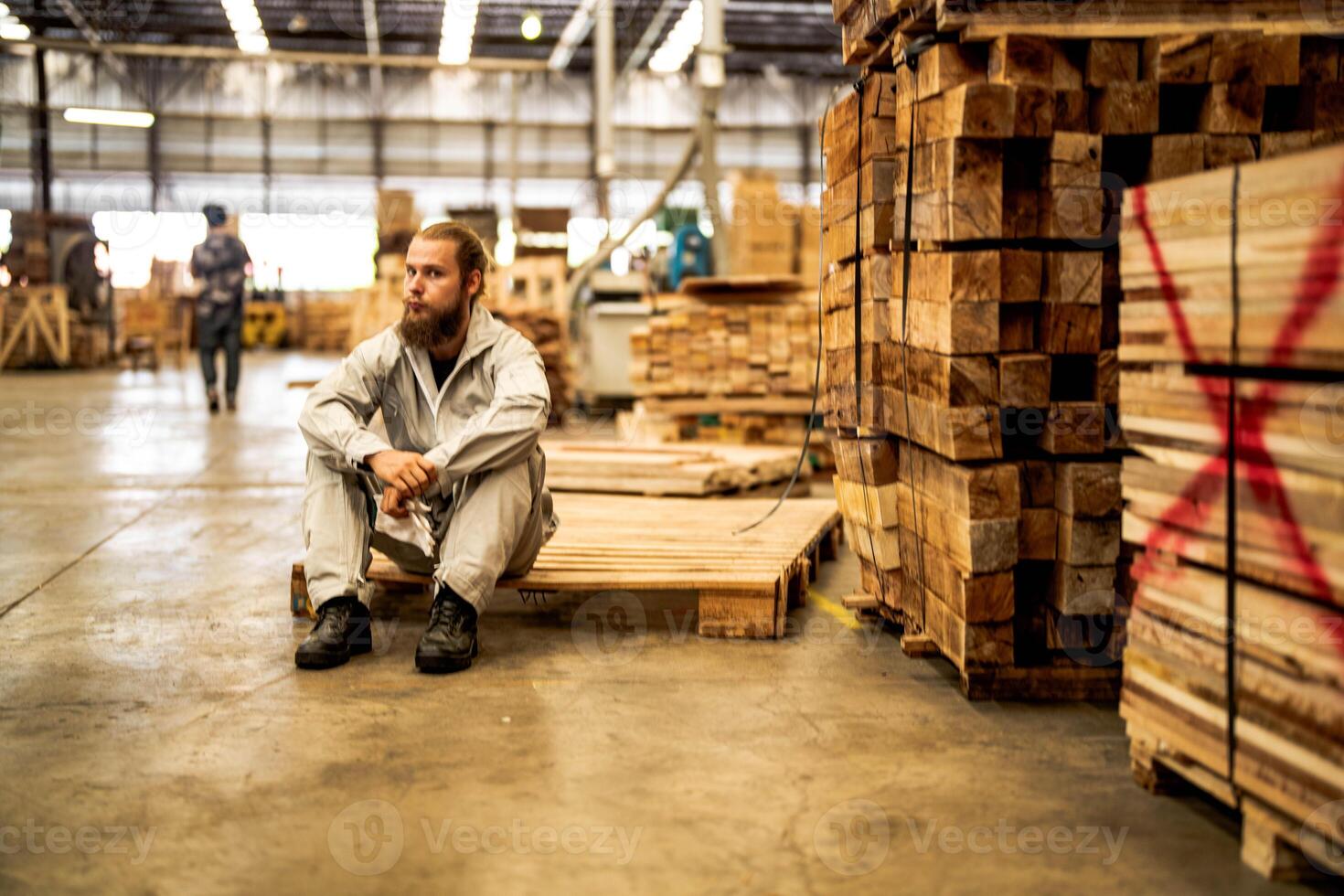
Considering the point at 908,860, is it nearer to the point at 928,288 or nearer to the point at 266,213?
the point at 928,288

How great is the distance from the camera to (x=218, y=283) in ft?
41.0

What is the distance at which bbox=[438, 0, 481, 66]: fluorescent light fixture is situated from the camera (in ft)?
69.1

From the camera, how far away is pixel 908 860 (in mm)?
2432

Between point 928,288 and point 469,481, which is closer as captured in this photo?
point 928,288

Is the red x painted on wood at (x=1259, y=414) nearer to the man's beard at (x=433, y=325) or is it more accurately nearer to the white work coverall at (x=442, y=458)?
the white work coverall at (x=442, y=458)

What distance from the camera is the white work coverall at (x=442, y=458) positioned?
3.83m

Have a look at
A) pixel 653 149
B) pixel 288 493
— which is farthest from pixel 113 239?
pixel 288 493

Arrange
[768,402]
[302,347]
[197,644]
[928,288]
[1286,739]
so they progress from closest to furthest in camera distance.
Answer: [1286,739] < [928,288] < [197,644] < [768,402] < [302,347]

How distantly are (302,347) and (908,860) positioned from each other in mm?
30582

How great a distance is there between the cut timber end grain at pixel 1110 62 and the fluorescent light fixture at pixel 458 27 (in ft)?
56.1

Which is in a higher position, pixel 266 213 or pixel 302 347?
pixel 266 213

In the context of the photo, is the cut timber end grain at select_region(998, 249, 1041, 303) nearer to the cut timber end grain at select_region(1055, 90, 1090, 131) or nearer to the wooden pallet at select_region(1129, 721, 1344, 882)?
the cut timber end grain at select_region(1055, 90, 1090, 131)

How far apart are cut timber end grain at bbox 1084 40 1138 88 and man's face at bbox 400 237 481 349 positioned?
2.01 meters

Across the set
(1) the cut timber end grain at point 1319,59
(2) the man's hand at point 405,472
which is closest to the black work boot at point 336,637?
(2) the man's hand at point 405,472
